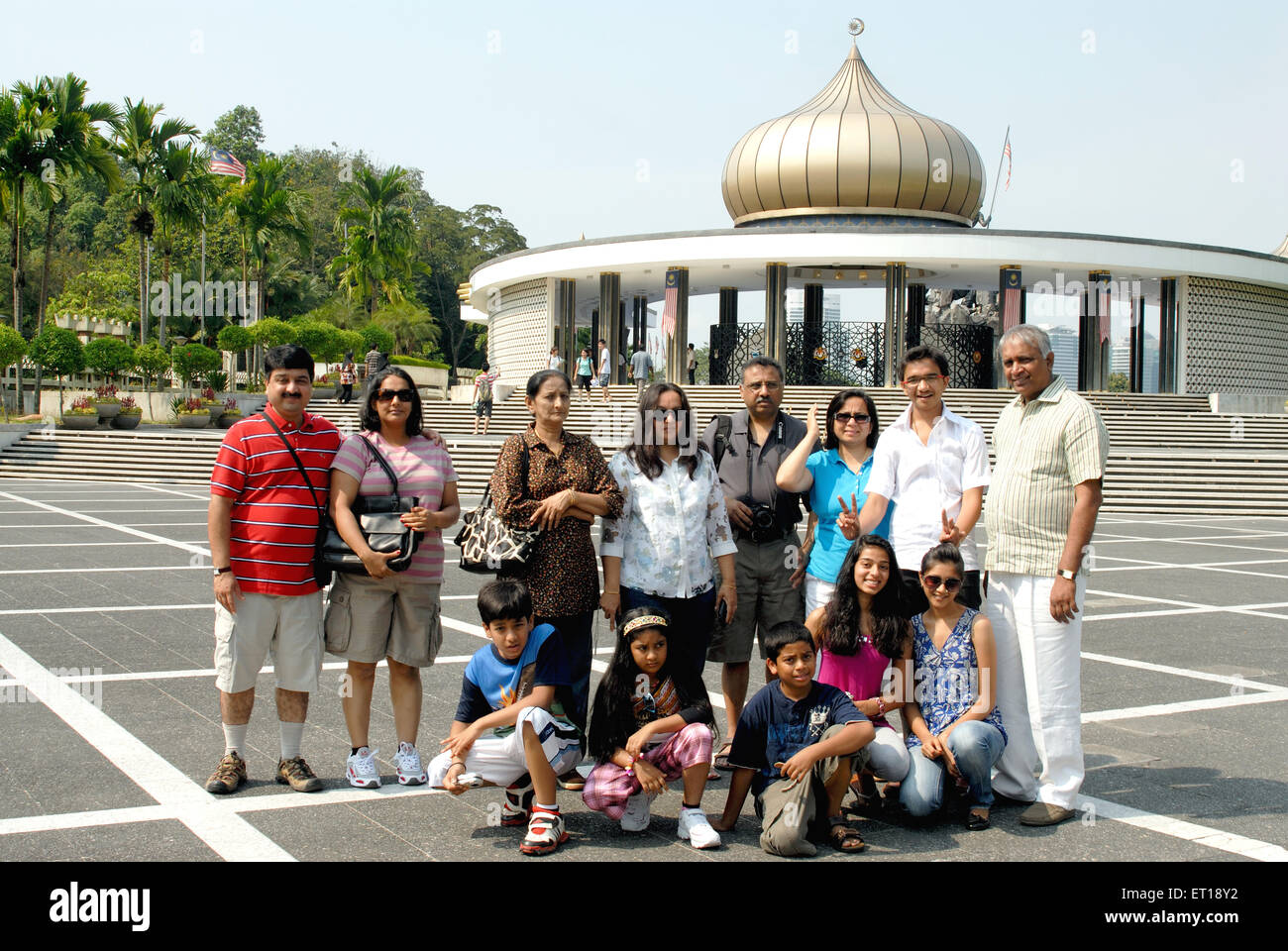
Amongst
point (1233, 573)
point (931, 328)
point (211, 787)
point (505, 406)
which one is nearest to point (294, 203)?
point (505, 406)

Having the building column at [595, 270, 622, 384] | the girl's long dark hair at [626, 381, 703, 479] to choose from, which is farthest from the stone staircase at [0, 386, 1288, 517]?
the girl's long dark hair at [626, 381, 703, 479]

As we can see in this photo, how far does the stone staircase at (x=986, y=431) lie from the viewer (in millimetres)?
20062

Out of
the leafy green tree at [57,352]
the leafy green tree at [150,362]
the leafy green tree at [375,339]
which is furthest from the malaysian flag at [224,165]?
the leafy green tree at [57,352]

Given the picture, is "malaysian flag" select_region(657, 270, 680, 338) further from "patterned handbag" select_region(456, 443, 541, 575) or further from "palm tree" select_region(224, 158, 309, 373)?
"patterned handbag" select_region(456, 443, 541, 575)

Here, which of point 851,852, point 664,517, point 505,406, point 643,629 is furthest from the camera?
point 505,406

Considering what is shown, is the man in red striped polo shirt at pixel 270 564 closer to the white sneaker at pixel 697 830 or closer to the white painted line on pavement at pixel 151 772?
the white painted line on pavement at pixel 151 772

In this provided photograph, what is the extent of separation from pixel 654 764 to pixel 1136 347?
32.2 m

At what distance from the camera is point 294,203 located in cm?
4431

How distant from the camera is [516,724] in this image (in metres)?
4.22

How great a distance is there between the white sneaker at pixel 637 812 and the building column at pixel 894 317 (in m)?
26.6

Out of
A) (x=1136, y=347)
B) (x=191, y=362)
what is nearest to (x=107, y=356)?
(x=191, y=362)

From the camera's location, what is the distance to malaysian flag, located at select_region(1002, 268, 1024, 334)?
2992 centimetres
